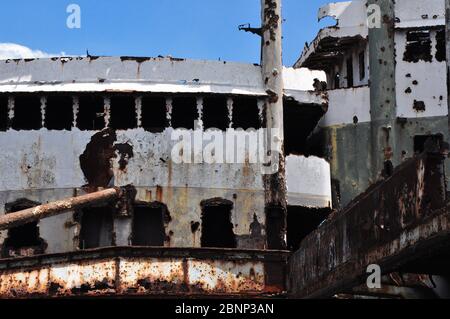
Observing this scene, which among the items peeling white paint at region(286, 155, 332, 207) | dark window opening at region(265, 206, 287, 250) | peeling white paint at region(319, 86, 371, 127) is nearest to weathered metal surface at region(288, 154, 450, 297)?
dark window opening at region(265, 206, 287, 250)

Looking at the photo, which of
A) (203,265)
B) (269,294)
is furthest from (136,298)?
(269,294)

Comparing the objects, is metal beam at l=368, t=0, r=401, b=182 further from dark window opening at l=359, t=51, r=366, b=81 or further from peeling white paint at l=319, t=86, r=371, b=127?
dark window opening at l=359, t=51, r=366, b=81

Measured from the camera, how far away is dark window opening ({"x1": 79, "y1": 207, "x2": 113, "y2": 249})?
919 inches

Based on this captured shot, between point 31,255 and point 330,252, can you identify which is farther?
point 31,255

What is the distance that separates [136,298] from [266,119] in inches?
238

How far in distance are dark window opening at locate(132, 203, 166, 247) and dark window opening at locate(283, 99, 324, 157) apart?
4.71m

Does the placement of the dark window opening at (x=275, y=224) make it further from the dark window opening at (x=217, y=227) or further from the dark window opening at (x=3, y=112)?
the dark window opening at (x=3, y=112)

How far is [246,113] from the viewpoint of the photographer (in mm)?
24469

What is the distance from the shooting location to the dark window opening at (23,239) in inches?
912

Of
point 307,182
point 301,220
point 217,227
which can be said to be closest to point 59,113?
point 217,227

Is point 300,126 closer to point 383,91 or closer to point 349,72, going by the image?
point 383,91
